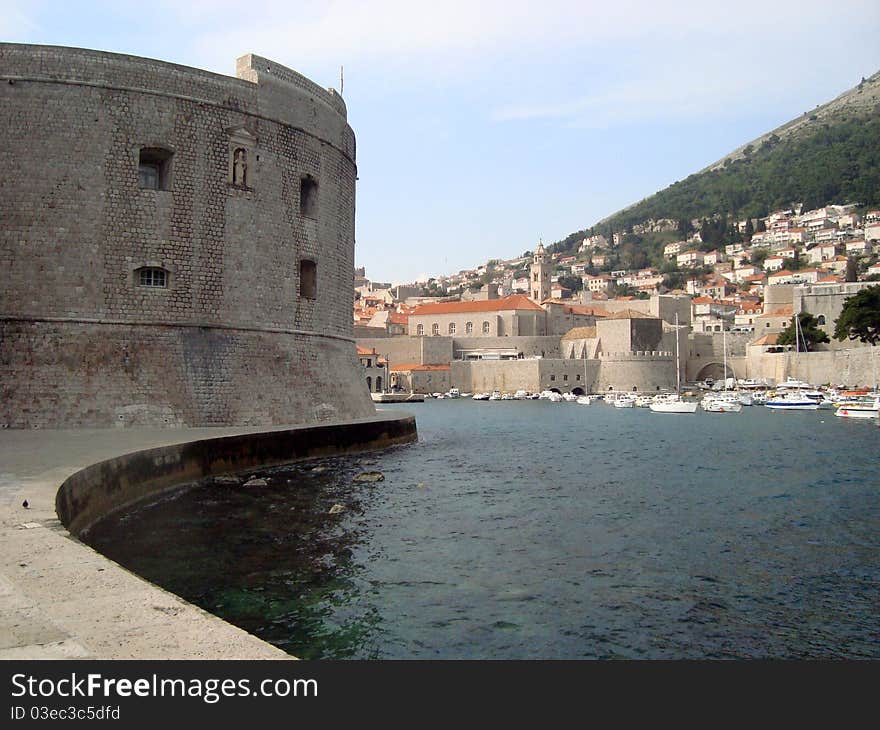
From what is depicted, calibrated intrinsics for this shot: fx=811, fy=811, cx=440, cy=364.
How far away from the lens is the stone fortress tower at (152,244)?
44.3 ft

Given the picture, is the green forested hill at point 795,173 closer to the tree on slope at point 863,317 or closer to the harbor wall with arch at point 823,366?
the harbor wall with arch at point 823,366

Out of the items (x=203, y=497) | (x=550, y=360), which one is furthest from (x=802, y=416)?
(x=203, y=497)

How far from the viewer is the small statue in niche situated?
15641mm

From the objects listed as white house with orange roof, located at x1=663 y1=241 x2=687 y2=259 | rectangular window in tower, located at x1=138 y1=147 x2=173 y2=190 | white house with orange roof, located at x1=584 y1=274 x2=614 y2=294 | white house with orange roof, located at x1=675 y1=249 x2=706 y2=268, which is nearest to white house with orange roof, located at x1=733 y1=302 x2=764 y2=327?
white house with orange roof, located at x1=584 y1=274 x2=614 y2=294

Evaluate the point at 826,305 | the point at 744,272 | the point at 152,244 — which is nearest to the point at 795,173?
the point at 744,272

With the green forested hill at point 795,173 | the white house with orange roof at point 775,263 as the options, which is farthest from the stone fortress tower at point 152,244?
the green forested hill at point 795,173

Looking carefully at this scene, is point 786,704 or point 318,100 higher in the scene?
point 318,100

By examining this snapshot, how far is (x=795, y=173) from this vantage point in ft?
454

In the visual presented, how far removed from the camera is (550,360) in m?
62.9

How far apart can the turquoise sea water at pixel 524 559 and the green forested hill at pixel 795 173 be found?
125 meters

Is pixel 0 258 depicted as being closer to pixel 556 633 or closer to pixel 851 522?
pixel 556 633

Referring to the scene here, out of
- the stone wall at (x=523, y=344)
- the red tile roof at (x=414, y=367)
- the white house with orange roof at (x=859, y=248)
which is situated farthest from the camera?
the white house with orange roof at (x=859, y=248)

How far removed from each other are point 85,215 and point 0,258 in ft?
5.01

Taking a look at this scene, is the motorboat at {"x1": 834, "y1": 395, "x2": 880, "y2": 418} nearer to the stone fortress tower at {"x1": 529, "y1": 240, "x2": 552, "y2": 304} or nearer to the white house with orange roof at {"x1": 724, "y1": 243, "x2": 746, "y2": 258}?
the stone fortress tower at {"x1": 529, "y1": 240, "x2": 552, "y2": 304}
